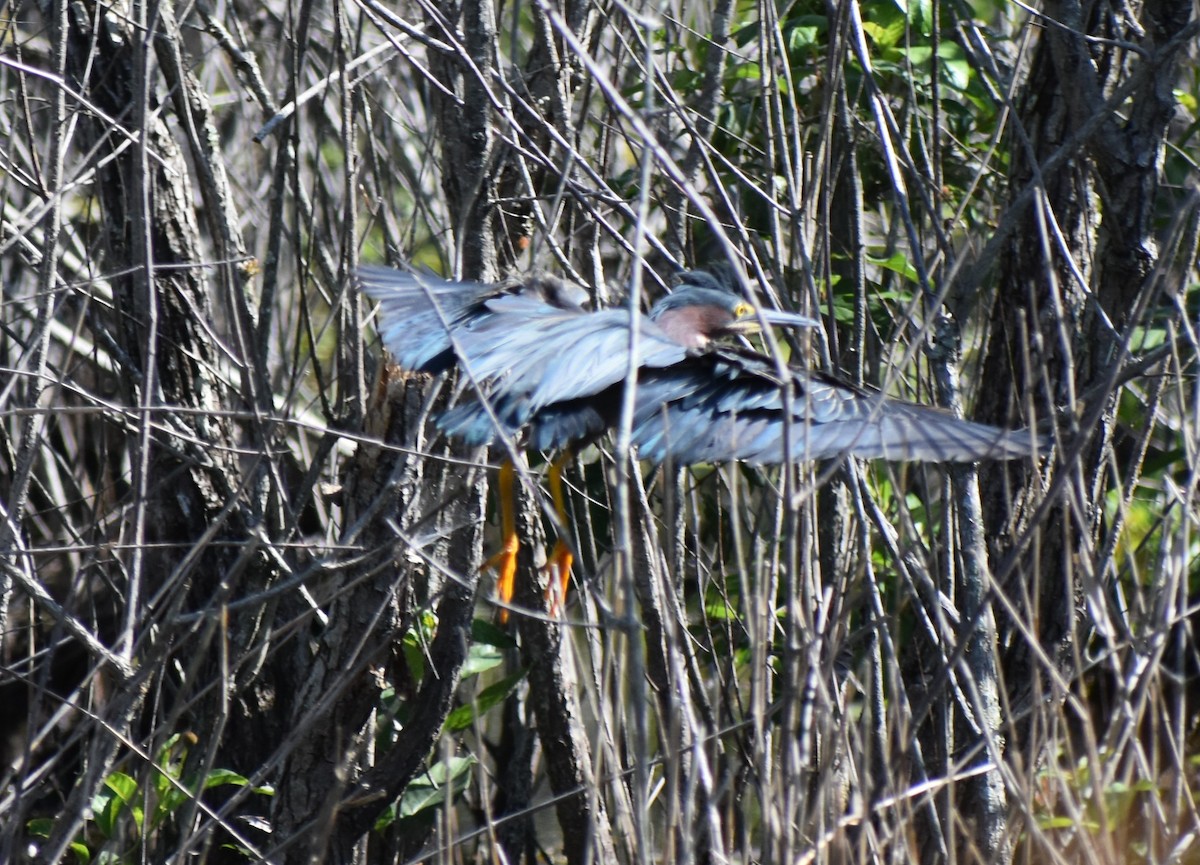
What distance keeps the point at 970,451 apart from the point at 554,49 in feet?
4.28

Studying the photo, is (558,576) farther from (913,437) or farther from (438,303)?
(913,437)

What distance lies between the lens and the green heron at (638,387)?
2227 mm

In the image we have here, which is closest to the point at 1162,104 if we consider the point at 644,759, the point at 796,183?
the point at 796,183

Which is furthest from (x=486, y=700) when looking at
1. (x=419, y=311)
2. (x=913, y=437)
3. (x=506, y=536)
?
(x=913, y=437)

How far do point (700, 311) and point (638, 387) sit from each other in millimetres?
414

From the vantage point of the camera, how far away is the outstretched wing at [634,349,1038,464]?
2.14m

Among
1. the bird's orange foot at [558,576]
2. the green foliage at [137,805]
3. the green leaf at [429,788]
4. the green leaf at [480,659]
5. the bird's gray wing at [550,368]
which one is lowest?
the green leaf at [429,788]

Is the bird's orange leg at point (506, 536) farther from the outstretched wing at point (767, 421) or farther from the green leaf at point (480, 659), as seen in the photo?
the green leaf at point (480, 659)

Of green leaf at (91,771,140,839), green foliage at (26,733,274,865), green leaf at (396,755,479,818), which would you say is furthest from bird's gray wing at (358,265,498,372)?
green leaf at (396,755,479,818)

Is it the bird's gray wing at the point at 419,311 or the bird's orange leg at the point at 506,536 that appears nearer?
the bird's gray wing at the point at 419,311

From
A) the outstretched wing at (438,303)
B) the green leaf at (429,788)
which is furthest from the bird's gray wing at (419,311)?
the green leaf at (429,788)

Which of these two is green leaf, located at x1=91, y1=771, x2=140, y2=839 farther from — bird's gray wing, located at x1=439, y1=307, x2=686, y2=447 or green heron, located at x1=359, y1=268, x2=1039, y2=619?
bird's gray wing, located at x1=439, y1=307, x2=686, y2=447

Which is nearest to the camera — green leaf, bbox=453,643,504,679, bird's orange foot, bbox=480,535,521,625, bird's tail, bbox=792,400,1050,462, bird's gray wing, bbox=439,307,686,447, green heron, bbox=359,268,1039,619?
bird's tail, bbox=792,400,1050,462

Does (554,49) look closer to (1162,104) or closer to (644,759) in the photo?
(1162,104)
